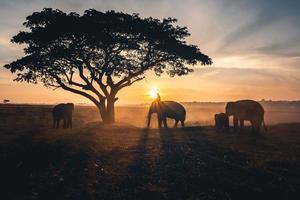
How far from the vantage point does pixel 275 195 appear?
7.37m

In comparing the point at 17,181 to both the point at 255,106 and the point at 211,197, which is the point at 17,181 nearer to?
the point at 211,197

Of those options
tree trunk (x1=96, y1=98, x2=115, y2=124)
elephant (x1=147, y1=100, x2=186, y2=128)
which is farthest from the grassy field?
tree trunk (x1=96, y1=98, x2=115, y2=124)

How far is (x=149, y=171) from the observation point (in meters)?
9.27

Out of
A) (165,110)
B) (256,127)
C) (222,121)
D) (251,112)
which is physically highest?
(165,110)

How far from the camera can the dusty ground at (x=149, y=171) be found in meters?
7.52

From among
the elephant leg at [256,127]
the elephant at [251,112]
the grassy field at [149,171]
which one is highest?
the elephant at [251,112]

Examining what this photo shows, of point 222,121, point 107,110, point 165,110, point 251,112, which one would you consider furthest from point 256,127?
point 107,110

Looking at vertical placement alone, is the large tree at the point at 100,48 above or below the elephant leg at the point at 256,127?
above

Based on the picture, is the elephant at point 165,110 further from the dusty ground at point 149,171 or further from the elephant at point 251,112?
the dusty ground at point 149,171

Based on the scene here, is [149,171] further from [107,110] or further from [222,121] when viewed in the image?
[107,110]

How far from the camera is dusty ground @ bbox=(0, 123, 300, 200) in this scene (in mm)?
7516

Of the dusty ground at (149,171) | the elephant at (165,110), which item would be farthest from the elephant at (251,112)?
the elephant at (165,110)

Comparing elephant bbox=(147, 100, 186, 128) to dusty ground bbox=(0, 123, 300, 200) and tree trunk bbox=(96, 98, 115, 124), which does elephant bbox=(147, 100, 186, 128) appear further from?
dusty ground bbox=(0, 123, 300, 200)

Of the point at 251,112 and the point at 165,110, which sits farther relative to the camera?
the point at 165,110
